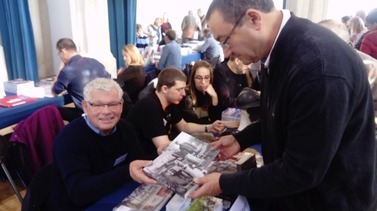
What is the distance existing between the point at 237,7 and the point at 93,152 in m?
0.97

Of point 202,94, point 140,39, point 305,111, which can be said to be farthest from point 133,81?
point 140,39

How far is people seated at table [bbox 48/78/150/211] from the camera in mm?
1331

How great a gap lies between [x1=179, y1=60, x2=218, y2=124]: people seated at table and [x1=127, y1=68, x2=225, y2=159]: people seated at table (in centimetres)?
49

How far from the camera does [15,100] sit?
9.03ft

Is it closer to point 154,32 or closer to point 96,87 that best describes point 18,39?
point 154,32

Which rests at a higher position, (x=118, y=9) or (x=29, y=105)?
(x=118, y=9)

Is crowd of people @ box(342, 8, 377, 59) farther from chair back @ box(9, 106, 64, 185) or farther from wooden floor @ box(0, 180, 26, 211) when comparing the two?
wooden floor @ box(0, 180, 26, 211)

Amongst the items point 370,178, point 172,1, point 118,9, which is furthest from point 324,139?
point 172,1

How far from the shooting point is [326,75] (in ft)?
2.52

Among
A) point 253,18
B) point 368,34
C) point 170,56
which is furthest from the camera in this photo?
point 170,56

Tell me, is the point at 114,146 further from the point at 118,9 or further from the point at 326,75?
the point at 118,9

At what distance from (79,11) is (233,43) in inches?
199

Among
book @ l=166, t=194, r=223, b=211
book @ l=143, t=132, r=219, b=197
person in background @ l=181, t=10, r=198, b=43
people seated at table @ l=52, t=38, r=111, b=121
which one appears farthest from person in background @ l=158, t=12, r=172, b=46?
book @ l=166, t=194, r=223, b=211

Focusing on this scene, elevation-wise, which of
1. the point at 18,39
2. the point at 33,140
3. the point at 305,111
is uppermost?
the point at 305,111
